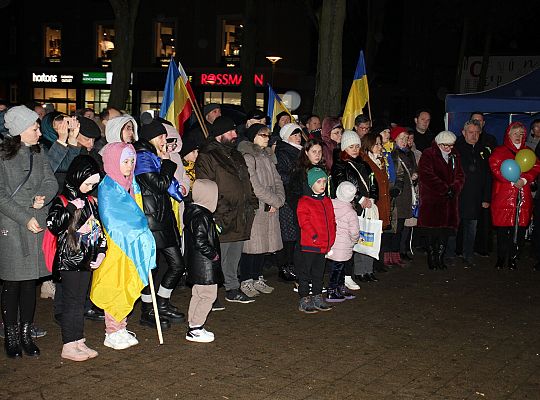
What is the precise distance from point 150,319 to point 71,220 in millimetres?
1652

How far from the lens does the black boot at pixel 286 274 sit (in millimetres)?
9789

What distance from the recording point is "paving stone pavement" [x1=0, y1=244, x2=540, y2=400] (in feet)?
19.3

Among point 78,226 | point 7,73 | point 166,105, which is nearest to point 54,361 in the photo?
point 78,226

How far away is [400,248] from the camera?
11289 mm

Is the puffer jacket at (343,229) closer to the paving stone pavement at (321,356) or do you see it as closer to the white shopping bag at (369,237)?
the paving stone pavement at (321,356)

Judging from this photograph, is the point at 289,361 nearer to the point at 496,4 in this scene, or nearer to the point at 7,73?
the point at 496,4

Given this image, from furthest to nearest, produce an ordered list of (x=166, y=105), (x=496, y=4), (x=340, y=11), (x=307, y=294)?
(x=496, y=4) < (x=340, y=11) < (x=166, y=105) < (x=307, y=294)

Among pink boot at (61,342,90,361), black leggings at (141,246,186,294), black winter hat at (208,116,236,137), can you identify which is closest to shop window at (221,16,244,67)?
black winter hat at (208,116,236,137)

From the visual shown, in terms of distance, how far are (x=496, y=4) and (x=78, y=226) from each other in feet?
92.4

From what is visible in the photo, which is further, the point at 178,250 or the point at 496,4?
the point at 496,4

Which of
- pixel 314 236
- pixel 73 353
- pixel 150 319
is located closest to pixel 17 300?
pixel 73 353

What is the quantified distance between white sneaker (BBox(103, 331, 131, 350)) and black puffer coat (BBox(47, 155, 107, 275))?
2.60 feet

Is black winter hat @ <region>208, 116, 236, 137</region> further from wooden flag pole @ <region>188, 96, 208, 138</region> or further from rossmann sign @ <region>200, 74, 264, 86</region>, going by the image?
rossmann sign @ <region>200, 74, 264, 86</region>

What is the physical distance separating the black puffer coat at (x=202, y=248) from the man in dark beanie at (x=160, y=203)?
299 millimetres
